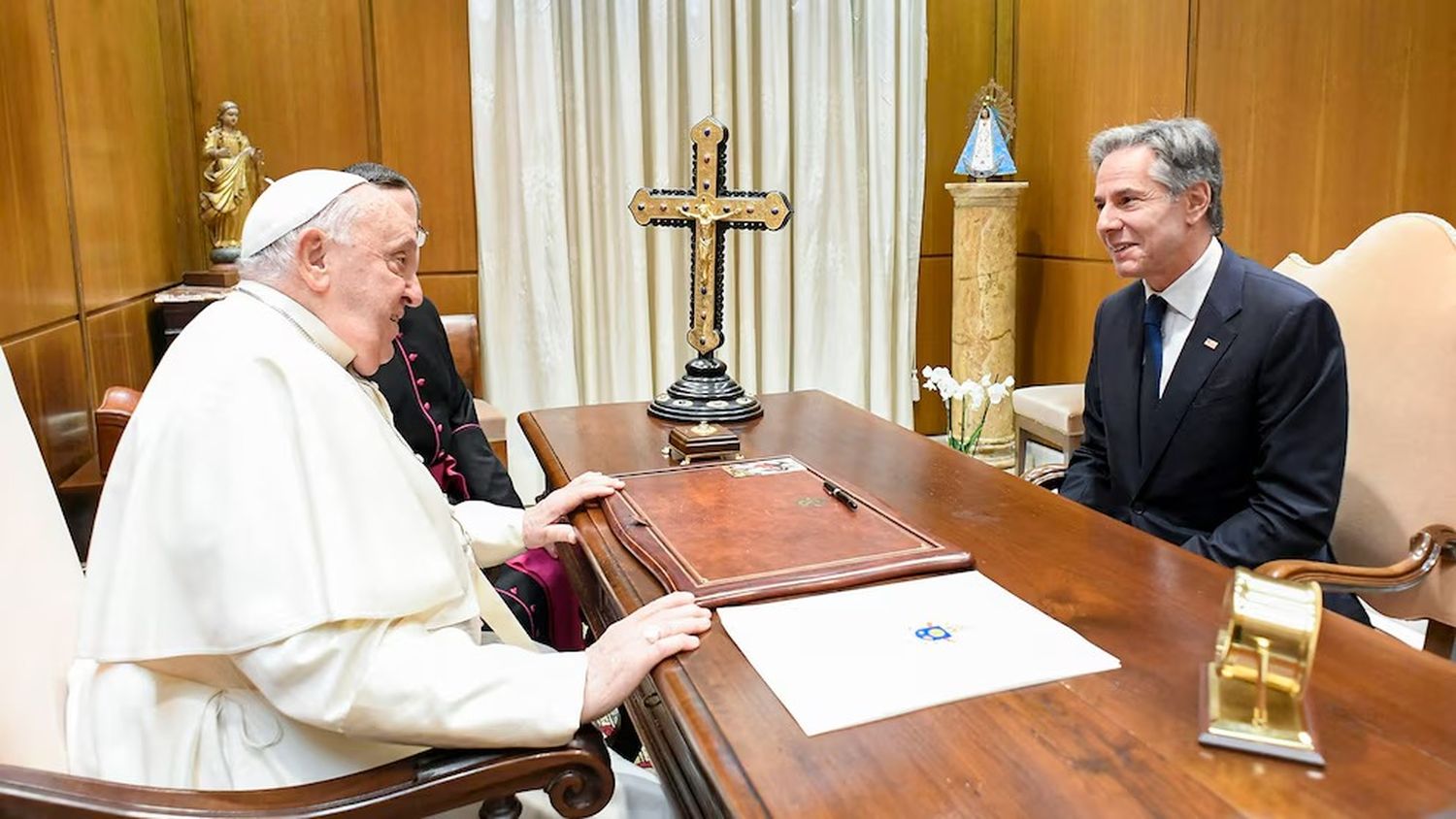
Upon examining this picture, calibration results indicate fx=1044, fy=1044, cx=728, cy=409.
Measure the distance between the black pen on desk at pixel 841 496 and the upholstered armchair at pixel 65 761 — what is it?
0.65 m

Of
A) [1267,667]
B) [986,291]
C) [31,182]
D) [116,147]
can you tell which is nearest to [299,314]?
[1267,667]

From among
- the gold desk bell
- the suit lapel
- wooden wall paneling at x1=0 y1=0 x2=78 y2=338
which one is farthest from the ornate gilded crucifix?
the gold desk bell

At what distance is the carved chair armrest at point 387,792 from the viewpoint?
3.29 feet

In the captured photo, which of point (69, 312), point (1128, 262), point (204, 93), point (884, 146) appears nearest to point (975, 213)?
point (884, 146)

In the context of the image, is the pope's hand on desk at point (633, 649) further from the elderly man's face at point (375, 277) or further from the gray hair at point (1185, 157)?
the gray hair at point (1185, 157)

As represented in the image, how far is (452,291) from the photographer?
4.96m

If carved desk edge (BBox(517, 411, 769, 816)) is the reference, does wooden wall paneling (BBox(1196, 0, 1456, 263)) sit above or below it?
above

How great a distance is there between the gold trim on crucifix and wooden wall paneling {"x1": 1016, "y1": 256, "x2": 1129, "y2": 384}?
3042mm

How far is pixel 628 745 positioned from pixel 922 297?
408 cm

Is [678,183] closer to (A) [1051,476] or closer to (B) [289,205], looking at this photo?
(A) [1051,476]

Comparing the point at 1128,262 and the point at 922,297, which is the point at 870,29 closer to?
the point at 922,297

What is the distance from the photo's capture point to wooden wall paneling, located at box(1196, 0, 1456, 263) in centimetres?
373

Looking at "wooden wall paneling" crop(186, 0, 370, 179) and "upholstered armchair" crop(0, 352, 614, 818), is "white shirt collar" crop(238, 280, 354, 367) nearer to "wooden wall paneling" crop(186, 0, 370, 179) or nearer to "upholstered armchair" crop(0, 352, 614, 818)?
"upholstered armchair" crop(0, 352, 614, 818)

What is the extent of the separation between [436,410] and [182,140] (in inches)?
95.4
